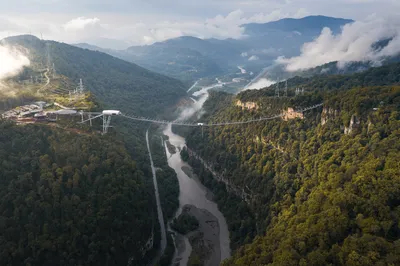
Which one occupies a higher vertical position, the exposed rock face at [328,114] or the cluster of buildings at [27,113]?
the exposed rock face at [328,114]

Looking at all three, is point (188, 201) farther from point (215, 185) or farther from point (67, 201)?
point (67, 201)

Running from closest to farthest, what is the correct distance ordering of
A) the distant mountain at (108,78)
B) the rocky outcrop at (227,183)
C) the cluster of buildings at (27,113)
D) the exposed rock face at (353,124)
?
the exposed rock face at (353,124) → the cluster of buildings at (27,113) → the rocky outcrop at (227,183) → the distant mountain at (108,78)

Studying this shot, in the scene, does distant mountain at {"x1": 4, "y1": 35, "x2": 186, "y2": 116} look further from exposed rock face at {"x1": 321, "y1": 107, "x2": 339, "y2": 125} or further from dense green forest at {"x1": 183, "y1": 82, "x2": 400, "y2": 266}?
exposed rock face at {"x1": 321, "y1": 107, "x2": 339, "y2": 125}

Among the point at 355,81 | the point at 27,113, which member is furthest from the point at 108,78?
the point at 355,81

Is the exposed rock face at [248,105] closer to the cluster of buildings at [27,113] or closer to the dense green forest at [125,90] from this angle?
the dense green forest at [125,90]

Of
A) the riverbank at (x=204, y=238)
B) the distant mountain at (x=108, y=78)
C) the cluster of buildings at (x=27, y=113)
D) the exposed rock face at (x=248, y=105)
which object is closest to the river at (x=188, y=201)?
the riverbank at (x=204, y=238)
